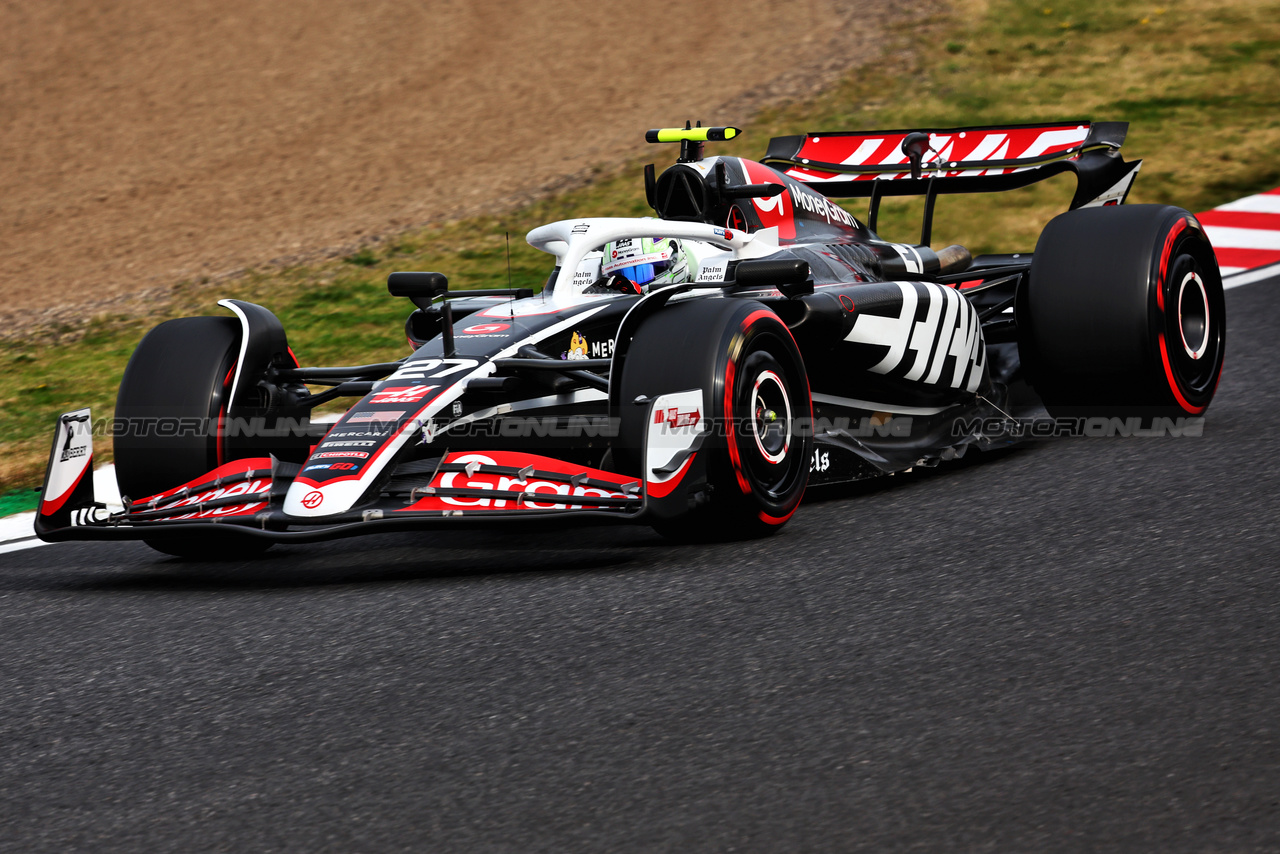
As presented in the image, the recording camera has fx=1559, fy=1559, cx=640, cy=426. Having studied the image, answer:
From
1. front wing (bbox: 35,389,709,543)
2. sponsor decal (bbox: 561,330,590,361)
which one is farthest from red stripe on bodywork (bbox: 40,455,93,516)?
sponsor decal (bbox: 561,330,590,361)

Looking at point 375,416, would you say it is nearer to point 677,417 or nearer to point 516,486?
point 516,486

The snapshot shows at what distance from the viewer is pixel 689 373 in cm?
468

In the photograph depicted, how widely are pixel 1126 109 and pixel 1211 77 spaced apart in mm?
1407

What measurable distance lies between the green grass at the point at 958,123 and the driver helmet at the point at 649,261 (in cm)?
308

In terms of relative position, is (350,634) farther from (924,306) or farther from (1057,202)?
(1057,202)

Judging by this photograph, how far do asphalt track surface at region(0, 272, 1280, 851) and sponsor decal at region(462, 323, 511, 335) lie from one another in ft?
2.36

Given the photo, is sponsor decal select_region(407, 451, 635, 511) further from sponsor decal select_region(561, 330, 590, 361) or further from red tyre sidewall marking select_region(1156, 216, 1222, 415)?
red tyre sidewall marking select_region(1156, 216, 1222, 415)

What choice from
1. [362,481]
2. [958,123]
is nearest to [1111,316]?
[362,481]

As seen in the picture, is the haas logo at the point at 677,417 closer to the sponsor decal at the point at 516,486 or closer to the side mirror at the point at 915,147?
the sponsor decal at the point at 516,486

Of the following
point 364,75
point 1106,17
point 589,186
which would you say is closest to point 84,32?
point 364,75

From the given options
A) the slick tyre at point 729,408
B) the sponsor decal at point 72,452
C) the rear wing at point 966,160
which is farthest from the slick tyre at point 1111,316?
the sponsor decal at point 72,452

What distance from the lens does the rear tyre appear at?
206 inches

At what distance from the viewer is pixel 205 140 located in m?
16.5

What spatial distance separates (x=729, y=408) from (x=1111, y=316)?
2075 mm
